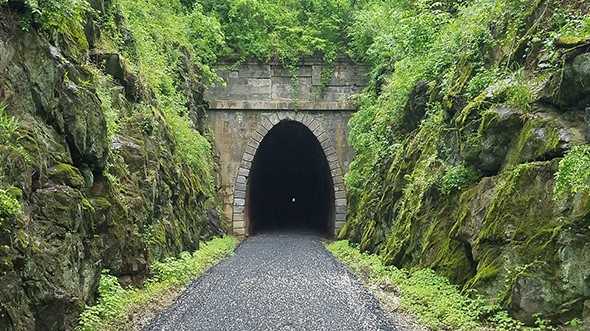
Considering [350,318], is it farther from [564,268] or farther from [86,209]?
[86,209]

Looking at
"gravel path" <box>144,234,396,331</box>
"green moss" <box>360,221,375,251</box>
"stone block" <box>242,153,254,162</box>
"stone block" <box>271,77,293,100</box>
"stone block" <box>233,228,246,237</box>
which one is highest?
"stone block" <box>271,77,293,100</box>

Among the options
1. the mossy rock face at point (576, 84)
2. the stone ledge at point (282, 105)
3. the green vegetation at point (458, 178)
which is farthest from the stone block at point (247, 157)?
the mossy rock face at point (576, 84)

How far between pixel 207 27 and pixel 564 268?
16.1 meters

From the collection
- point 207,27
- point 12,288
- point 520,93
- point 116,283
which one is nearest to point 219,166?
point 207,27

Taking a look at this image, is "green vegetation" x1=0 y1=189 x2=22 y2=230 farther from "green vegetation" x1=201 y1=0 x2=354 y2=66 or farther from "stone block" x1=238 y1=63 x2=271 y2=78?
"green vegetation" x1=201 y1=0 x2=354 y2=66

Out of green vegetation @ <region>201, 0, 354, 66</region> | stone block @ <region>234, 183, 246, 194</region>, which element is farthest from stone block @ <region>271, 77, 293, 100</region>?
stone block @ <region>234, 183, 246, 194</region>

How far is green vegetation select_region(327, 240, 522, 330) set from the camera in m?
5.51

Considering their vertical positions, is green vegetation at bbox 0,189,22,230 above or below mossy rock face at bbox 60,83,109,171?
below

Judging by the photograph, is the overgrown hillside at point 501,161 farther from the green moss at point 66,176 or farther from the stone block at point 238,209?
the stone block at point 238,209

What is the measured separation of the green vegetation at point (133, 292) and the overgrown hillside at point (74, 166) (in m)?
0.18

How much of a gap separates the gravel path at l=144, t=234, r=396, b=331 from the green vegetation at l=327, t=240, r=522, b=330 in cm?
46

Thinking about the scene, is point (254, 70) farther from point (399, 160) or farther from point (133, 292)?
point (133, 292)

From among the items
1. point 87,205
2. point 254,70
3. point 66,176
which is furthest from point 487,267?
point 254,70

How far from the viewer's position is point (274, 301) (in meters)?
7.58
